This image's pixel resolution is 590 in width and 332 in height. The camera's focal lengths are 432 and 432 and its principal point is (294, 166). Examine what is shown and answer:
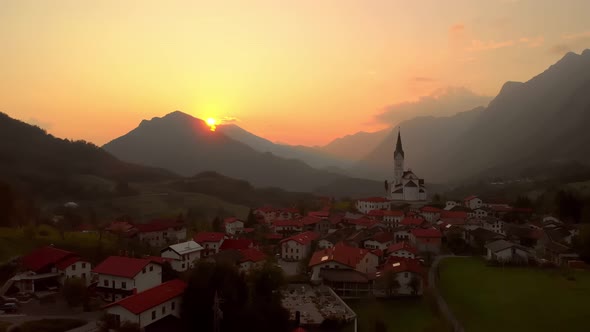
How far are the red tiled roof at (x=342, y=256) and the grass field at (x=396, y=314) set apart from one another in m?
4.91

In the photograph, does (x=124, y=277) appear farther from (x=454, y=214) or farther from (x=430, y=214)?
(x=430, y=214)

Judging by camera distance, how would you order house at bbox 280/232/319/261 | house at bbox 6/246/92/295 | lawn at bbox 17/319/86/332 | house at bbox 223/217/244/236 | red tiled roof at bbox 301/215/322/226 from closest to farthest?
1. lawn at bbox 17/319/86/332
2. house at bbox 6/246/92/295
3. house at bbox 280/232/319/261
4. house at bbox 223/217/244/236
5. red tiled roof at bbox 301/215/322/226

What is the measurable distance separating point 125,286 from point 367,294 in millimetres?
17520

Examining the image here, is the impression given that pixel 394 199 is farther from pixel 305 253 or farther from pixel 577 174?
pixel 577 174

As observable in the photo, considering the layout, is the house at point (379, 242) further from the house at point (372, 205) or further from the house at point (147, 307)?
the house at point (147, 307)

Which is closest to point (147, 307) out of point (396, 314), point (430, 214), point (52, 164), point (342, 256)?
point (396, 314)

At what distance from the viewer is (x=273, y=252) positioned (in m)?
47.9

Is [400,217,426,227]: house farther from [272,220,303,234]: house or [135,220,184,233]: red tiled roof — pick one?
[135,220,184,233]: red tiled roof

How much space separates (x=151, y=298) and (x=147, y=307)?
0.97 m

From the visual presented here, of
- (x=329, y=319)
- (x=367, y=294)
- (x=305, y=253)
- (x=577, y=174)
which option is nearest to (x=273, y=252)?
(x=305, y=253)

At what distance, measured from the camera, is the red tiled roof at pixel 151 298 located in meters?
21.8

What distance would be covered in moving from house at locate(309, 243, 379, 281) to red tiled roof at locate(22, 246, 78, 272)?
61.7 feet

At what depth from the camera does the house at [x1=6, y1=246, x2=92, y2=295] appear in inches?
1097

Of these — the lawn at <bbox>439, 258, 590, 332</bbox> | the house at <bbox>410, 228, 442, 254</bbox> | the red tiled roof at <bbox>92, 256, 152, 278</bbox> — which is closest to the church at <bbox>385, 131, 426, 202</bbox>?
the house at <bbox>410, 228, 442, 254</bbox>
